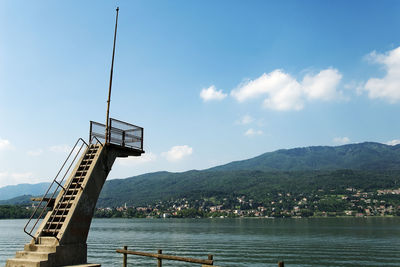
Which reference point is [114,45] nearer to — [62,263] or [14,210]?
[62,263]

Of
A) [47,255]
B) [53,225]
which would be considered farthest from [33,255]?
[53,225]

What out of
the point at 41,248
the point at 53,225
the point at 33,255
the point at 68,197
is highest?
the point at 68,197

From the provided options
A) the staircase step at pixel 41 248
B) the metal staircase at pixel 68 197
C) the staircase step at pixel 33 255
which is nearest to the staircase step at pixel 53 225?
the metal staircase at pixel 68 197

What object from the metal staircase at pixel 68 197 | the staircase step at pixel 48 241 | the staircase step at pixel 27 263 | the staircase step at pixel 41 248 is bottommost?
the staircase step at pixel 27 263

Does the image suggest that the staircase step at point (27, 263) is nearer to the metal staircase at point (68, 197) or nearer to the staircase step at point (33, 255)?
the staircase step at point (33, 255)

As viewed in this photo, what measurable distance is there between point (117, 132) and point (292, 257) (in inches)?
1330

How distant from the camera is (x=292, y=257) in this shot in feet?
143

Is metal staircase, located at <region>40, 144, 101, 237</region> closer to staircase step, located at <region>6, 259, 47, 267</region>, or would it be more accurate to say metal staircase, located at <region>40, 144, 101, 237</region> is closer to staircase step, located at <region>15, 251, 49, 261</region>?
staircase step, located at <region>15, 251, 49, 261</region>

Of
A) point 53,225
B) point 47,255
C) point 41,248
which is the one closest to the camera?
point 47,255

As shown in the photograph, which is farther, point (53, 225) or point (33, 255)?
point (53, 225)

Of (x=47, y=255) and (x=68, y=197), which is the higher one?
(x=68, y=197)

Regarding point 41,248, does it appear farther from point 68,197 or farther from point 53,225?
point 68,197

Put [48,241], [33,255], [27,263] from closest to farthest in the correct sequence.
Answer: [27,263]
[33,255]
[48,241]

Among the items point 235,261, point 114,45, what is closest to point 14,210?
point 235,261
